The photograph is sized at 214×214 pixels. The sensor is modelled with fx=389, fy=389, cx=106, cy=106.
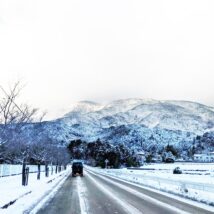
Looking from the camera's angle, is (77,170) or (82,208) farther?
(77,170)

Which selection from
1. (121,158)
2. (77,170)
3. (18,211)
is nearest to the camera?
(18,211)

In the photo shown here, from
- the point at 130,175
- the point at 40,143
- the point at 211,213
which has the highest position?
the point at 40,143

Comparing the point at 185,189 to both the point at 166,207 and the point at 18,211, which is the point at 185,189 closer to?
the point at 166,207

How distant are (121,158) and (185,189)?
10205 cm

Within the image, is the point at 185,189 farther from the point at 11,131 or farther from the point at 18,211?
the point at 18,211

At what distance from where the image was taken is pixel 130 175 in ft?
153

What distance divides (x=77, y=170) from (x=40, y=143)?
12.3 meters

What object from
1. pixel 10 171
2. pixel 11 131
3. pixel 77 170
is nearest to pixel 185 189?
pixel 11 131

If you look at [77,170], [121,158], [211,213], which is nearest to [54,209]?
[211,213]

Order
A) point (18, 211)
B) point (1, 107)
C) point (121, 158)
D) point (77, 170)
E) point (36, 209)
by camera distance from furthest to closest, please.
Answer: point (121, 158), point (77, 170), point (1, 107), point (36, 209), point (18, 211)

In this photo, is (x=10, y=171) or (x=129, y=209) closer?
(x=129, y=209)

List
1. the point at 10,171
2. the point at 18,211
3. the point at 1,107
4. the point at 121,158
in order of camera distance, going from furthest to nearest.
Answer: the point at 121,158
the point at 10,171
the point at 1,107
the point at 18,211

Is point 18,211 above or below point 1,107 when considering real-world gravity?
below

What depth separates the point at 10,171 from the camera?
150 feet
